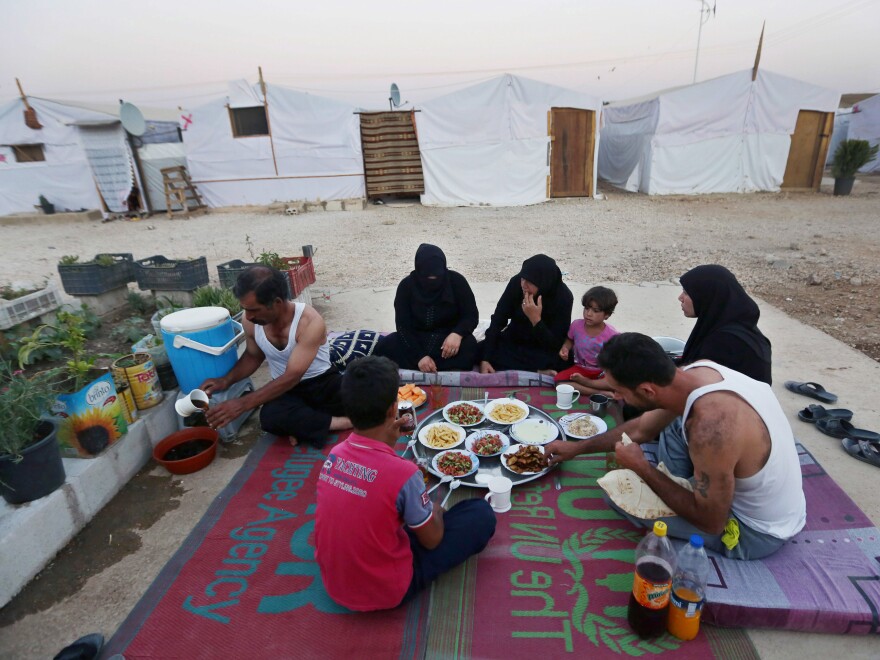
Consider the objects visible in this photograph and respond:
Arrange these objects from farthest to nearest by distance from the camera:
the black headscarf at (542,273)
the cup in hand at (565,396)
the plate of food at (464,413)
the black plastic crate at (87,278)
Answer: the black plastic crate at (87,278) < the black headscarf at (542,273) < the cup in hand at (565,396) < the plate of food at (464,413)

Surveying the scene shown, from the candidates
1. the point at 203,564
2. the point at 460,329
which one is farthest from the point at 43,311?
the point at 460,329

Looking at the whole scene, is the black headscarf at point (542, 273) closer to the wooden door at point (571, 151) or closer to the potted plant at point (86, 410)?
the potted plant at point (86, 410)

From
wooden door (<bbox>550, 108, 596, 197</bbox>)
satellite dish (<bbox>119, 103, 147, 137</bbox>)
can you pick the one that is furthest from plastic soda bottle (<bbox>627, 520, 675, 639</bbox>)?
satellite dish (<bbox>119, 103, 147, 137</bbox>)

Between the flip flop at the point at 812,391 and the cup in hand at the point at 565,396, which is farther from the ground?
the cup in hand at the point at 565,396

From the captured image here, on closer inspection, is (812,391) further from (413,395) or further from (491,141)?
(491,141)

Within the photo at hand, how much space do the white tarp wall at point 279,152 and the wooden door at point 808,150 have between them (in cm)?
1473

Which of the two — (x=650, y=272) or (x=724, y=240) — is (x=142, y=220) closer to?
(x=650, y=272)

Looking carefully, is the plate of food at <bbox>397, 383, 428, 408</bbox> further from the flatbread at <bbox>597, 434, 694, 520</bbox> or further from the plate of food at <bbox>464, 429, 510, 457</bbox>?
the flatbread at <bbox>597, 434, 694, 520</bbox>

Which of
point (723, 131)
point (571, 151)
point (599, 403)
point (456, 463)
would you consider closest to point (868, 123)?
point (723, 131)

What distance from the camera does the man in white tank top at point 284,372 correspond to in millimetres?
3086

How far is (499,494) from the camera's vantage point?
2.56 meters

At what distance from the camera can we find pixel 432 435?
3.03m

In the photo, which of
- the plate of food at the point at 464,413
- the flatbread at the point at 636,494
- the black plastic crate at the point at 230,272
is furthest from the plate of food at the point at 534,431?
the black plastic crate at the point at 230,272

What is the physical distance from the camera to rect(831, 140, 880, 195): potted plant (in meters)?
13.9
